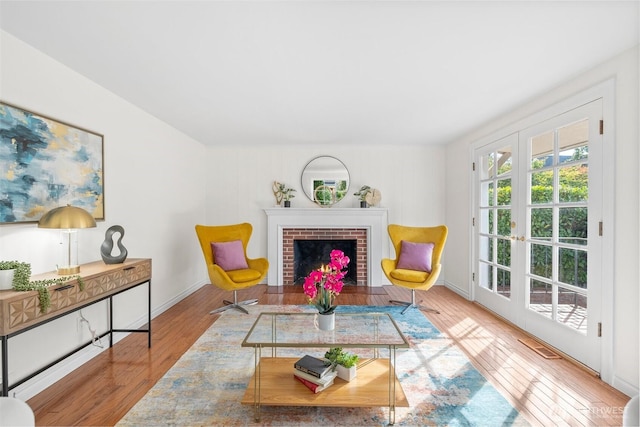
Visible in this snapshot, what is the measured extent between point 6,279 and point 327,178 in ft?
12.8

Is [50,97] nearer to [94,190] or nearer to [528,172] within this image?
[94,190]

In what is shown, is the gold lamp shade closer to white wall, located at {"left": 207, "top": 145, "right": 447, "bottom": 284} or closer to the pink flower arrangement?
the pink flower arrangement

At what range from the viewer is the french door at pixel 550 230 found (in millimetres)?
2295

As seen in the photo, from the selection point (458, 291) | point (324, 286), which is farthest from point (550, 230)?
point (324, 286)

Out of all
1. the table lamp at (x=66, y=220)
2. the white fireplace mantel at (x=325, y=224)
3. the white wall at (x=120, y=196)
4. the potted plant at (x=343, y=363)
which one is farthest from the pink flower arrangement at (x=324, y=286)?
the white fireplace mantel at (x=325, y=224)

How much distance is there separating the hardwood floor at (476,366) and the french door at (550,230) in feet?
0.87

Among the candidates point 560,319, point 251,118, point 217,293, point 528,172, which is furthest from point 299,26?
point 217,293

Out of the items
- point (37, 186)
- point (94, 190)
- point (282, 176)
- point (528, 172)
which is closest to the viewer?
point (37, 186)

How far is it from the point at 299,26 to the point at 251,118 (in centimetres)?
186

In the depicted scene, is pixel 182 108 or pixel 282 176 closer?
pixel 182 108

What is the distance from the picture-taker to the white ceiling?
1.64m

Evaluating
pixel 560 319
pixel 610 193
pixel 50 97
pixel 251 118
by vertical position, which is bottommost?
pixel 560 319

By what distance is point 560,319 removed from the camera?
103 inches

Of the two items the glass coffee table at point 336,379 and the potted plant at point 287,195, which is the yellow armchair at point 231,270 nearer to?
the potted plant at point 287,195
